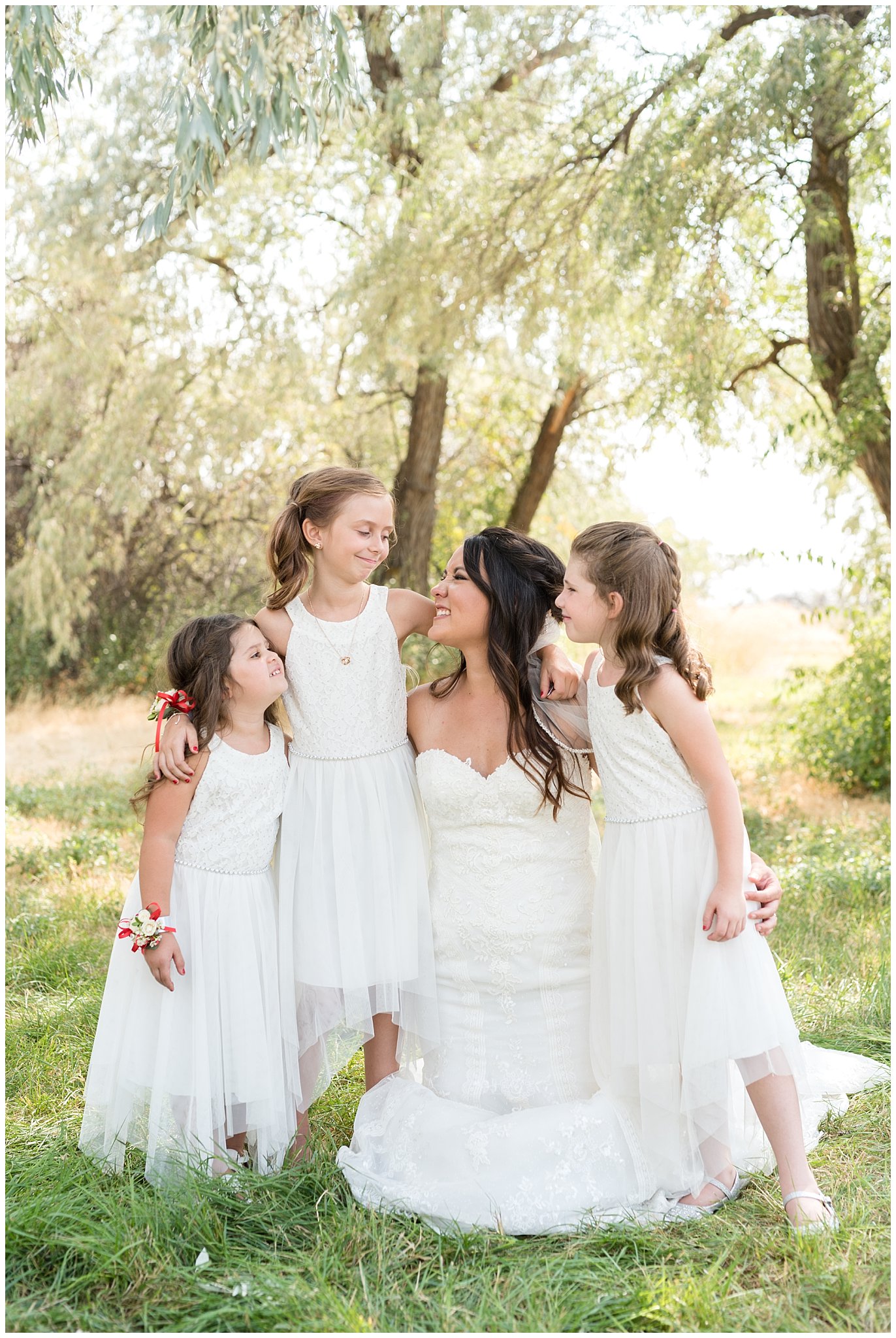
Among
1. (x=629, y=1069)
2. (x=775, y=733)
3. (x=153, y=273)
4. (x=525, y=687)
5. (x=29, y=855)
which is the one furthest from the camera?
(x=153, y=273)

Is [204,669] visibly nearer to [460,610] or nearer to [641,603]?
[460,610]

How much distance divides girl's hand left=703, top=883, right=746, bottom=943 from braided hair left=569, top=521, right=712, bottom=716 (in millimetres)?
436

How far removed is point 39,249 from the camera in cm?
927

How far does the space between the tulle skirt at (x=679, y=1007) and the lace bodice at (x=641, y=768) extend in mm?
33

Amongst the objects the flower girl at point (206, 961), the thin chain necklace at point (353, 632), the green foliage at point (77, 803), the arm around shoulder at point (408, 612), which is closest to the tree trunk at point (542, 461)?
A: the green foliage at point (77, 803)

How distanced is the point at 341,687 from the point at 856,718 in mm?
5709

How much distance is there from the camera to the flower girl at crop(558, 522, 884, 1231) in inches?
96.7

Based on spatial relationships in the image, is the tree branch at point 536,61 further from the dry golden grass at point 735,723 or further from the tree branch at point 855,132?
the dry golden grass at point 735,723

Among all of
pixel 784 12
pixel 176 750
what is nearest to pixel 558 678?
pixel 176 750

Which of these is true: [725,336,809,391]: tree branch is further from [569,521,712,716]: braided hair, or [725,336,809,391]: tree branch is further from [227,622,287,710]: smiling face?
[227,622,287,710]: smiling face

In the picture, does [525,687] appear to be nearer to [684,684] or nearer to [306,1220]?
[684,684]

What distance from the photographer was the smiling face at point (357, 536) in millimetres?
2857

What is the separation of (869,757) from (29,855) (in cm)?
530

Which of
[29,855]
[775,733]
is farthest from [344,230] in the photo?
[29,855]
